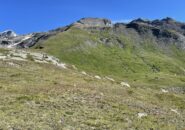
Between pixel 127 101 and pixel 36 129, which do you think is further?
pixel 127 101

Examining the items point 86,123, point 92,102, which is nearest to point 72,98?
point 92,102

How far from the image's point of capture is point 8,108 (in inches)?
1300

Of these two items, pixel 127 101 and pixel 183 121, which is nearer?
pixel 183 121

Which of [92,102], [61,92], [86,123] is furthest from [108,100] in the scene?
[86,123]

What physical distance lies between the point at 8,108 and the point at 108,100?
41.9ft

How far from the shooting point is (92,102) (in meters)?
39.0

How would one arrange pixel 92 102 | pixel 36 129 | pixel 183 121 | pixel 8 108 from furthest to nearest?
pixel 92 102 < pixel 183 121 < pixel 8 108 < pixel 36 129

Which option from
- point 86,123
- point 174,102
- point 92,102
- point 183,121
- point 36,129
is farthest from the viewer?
point 174,102

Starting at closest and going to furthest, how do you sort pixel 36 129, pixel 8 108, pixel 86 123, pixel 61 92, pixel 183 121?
1. pixel 36 129
2. pixel 86 123
3. pixel 8 108
4. pixel 183 121
5. pixel 61 92

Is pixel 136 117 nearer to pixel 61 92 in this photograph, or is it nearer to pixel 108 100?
pixel 108 100

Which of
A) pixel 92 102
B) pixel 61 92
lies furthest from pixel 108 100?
pixel 61 92

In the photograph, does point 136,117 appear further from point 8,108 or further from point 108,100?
point 8,108

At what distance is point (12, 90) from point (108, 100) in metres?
11.6

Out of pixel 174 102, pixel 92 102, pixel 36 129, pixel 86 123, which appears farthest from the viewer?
pixel 174 102
